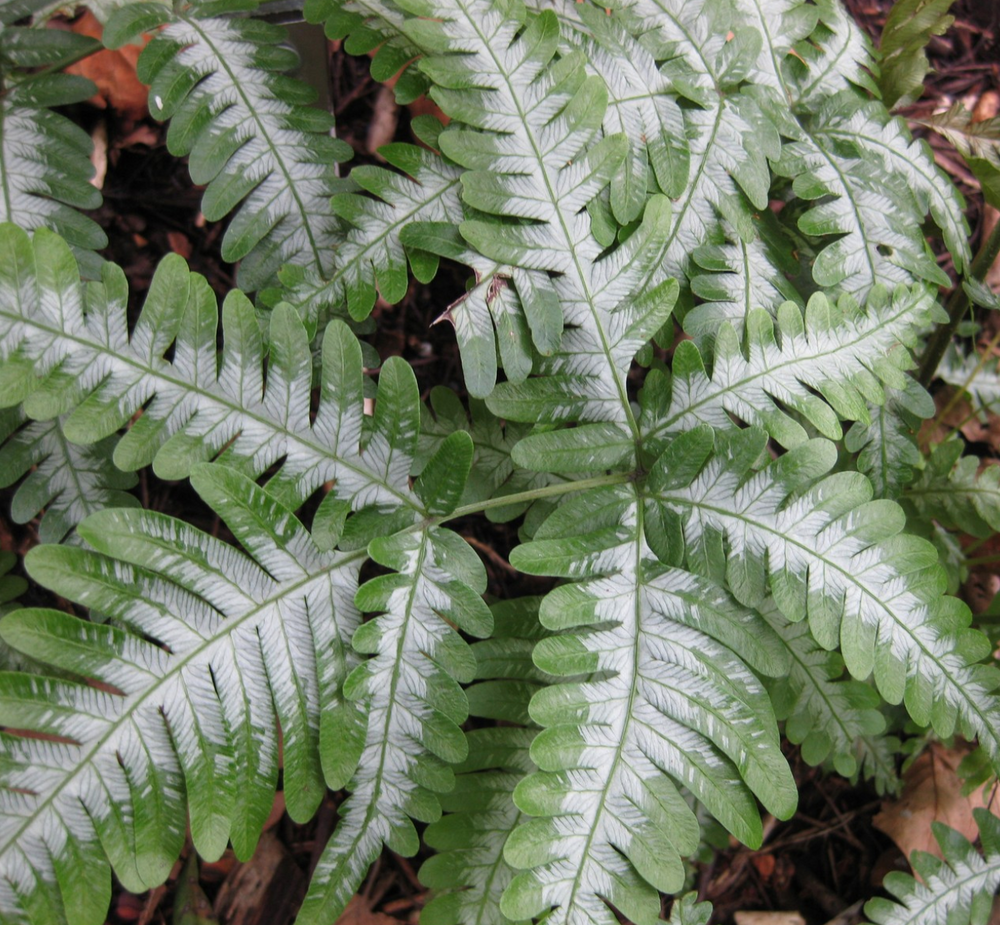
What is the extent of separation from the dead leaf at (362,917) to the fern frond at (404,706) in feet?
3.36

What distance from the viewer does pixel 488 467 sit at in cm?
166

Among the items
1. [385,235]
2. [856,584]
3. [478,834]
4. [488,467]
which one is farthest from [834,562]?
[385,235]

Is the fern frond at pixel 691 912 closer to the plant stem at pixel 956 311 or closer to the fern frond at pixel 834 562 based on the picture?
the fern frond at pixel 834 562

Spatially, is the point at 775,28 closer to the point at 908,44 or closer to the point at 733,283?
the point at 908,44

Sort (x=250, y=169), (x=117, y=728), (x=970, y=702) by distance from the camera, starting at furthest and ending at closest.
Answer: (x=250, y=169), (x=970, y=702), (x=117, y=728)

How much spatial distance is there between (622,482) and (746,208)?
0.66 meters

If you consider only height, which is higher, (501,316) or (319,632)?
(501,316)

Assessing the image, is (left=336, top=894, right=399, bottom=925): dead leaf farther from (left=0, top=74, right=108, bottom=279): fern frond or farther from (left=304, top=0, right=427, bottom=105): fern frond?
(left=304, top=0, right=427, bottom=105): fern frond

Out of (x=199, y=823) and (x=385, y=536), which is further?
(x=385, y=536)

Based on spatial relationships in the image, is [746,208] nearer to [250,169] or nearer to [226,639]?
[250,169]

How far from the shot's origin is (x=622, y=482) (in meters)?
1.43

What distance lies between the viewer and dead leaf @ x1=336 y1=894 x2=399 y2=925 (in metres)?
2.11

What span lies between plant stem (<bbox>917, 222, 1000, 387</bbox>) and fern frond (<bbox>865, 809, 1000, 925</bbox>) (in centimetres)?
116

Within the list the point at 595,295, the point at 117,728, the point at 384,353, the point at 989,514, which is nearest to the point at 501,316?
the point at 595,295
